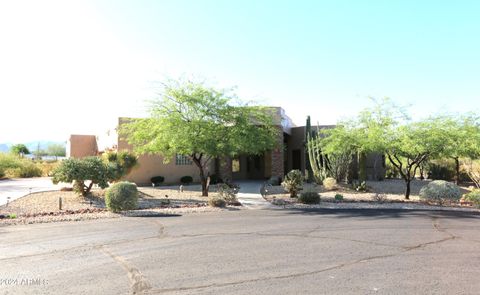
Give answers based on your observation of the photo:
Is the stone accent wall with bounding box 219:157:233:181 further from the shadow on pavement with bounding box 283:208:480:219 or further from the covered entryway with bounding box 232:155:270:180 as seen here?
the shadow on pavement with bounding box 283:208:480:219

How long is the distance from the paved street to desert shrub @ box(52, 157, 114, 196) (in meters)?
4.72

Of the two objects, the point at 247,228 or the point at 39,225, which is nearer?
the point at 247,228

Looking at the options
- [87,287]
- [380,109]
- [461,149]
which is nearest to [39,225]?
[87,287]

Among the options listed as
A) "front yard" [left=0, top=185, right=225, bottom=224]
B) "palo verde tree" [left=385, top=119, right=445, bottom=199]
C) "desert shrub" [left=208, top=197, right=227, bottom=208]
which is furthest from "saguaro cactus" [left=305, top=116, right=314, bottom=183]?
"desert shrub" [left=208, top=197, right=227, bottom=208]

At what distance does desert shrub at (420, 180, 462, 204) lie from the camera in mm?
16000

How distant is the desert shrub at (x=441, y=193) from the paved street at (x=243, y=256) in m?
4.83

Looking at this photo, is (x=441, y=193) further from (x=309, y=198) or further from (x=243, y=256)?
(x=243, y=256)

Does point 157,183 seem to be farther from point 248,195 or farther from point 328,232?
point 328,232

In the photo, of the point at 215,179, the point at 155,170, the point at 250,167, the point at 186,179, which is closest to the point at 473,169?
the point at 250,167

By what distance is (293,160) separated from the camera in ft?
96.5

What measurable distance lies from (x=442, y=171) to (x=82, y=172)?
1016 inches

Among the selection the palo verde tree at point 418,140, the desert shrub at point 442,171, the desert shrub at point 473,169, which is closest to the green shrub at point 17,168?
the palo verde tree at point 418,140

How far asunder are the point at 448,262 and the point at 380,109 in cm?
1227

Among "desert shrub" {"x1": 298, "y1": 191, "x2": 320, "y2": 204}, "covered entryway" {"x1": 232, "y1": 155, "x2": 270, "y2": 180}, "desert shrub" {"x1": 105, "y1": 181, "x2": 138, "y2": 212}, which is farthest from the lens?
"covered entryway" {"x1": 232, "y1": 155, "x2": 270, "y2": 180}
